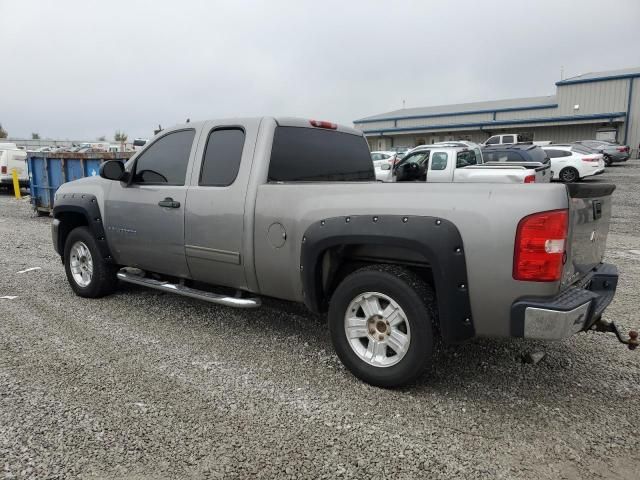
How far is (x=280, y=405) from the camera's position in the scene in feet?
11.0

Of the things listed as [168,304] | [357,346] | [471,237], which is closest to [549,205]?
[471,237]

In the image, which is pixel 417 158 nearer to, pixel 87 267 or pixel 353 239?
pixel 87 267

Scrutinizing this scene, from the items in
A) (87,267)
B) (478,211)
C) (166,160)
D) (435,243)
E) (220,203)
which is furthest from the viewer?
(87,267)

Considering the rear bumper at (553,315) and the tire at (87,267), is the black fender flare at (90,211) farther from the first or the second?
the rear bumper at (553,315)

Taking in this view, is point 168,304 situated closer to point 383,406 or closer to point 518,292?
point 383,406

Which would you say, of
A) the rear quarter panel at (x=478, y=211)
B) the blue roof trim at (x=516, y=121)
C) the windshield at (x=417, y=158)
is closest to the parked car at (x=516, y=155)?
the windshield at (x=417, y=158)

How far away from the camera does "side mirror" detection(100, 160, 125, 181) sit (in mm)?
4875

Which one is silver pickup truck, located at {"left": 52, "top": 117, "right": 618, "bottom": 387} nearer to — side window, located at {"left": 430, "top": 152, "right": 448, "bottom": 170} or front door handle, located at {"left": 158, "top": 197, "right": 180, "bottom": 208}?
front door handle, located at {"left": 158, "top": 197, "right": 180, "bottom": 208}

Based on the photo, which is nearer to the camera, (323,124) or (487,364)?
(487,364)

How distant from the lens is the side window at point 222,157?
4301mm

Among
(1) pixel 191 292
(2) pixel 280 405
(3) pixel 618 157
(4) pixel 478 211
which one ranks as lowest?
(2) pixel 280 405

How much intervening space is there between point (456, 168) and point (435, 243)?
1040cm

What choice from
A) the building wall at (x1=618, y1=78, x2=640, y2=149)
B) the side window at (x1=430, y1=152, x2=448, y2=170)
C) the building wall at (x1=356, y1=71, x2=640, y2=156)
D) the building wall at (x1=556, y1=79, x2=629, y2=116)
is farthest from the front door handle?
the building wall at (x1=556, y1=79, x2=629, y2=116)

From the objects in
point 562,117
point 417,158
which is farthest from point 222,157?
point 562,117
